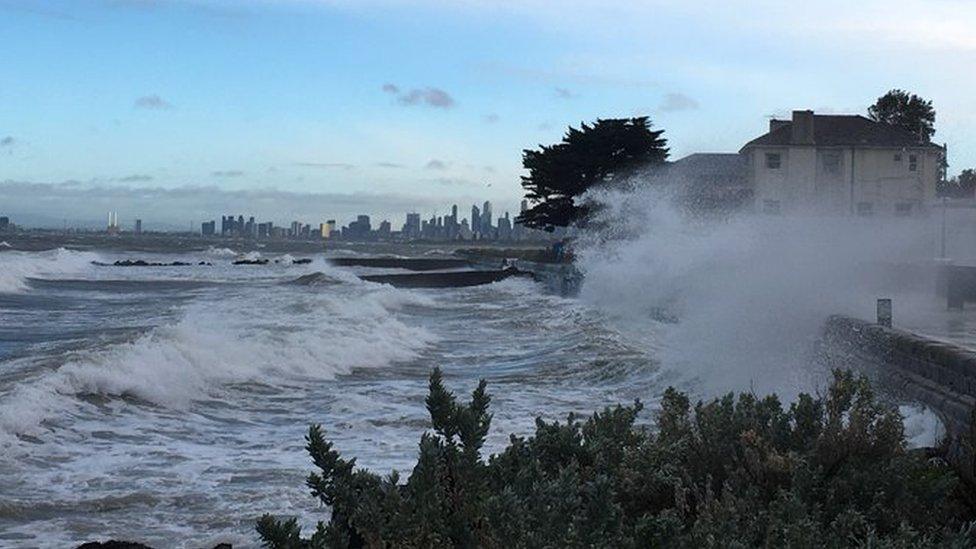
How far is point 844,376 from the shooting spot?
637cm

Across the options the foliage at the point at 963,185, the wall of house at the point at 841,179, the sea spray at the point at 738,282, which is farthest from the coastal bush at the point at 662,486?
the foliage at the point at 963,185

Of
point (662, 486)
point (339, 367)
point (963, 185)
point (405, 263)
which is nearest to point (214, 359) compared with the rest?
point (339, 367)

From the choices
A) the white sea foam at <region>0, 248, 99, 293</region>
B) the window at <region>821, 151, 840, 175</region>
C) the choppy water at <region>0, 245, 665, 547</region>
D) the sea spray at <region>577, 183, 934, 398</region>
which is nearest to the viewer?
the choppy water at <region>0, 245, 665, 547</region>

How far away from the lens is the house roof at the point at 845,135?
173 feet

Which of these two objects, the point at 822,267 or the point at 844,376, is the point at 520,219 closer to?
the point at 822,267

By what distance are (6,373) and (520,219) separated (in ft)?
181

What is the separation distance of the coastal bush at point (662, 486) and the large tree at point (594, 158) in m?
Result: 55.9

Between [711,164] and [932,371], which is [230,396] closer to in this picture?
[932,371]

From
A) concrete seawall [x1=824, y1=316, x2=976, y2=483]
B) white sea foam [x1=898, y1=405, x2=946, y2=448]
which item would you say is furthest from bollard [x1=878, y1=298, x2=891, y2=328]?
white sea foam [x1=898, y1=405, x2=946, y2=448]

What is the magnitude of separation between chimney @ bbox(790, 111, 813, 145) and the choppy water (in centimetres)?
2402

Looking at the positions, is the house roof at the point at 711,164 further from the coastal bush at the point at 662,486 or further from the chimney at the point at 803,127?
the coastal bush at the point at 662,486

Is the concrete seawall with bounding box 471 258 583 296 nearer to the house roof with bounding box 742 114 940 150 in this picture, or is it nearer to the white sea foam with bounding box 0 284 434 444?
the house roof with bounding box 742 114 940 150

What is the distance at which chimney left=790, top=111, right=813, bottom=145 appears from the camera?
52.3 metres

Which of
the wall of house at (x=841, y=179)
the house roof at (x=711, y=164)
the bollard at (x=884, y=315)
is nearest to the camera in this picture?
the bollard at (x=884, y=315)
